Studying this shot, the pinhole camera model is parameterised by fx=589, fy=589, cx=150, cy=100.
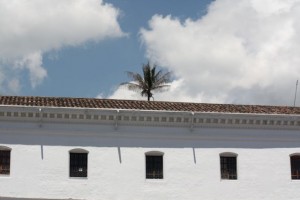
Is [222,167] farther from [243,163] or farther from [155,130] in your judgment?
[155,130]

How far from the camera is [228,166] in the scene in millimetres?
24859

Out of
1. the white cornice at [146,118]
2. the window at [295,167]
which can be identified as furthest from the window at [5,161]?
the window at [295,167]

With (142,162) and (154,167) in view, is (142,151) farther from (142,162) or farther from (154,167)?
(154,167)

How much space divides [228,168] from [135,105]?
15.7ft

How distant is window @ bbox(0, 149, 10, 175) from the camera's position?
2283 centimetres

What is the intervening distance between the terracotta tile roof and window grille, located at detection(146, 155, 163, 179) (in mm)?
2184

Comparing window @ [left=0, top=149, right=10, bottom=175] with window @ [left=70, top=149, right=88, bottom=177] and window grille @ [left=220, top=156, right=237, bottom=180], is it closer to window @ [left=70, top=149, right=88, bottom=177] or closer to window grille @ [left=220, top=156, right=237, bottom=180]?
Result: window @ [left=70, top=149, right=88, bottom=177]

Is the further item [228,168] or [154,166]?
[228,168]

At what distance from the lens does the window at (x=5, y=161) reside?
2283 centimetres

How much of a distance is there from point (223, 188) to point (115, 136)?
16.4 ft

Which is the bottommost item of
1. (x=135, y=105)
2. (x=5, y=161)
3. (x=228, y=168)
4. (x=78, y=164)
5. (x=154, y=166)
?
(x=228, y=168)

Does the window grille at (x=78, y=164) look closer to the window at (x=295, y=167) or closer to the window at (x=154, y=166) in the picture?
the window at (x=154, y=166)

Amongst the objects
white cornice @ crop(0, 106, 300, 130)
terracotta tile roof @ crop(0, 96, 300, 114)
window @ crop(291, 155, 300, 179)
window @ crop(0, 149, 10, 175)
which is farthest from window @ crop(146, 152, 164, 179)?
window @ crop(291, 155, 300, 179)

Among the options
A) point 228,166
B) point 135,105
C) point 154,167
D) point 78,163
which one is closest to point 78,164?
point 78,163
